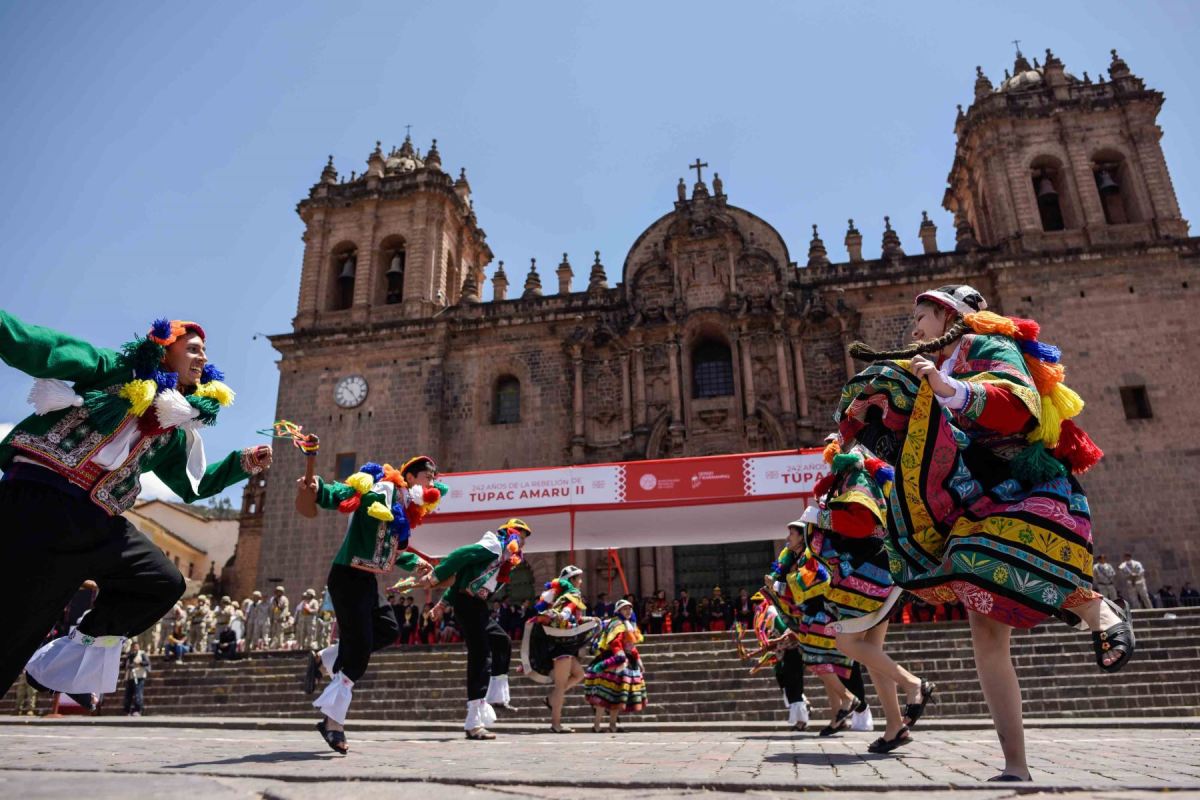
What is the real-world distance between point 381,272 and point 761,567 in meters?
15.1

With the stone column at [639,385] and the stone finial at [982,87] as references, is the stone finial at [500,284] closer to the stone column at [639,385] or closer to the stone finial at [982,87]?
the stone column at [639,385]

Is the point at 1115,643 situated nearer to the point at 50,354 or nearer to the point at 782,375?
the point at 50,354

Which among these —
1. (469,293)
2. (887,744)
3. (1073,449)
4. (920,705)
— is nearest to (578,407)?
(469,293)

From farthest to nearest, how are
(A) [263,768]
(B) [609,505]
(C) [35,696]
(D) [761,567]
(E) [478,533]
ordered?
(D) [761,567], (E) [478,533], (B) [609,505], (C) [35,696], (A) [263,768]

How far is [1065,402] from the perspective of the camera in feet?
11.0

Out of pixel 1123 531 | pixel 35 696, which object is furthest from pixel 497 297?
pixel 1123 531

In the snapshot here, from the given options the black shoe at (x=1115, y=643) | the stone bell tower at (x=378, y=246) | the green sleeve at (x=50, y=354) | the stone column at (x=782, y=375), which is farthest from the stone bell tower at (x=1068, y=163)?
the green sleeve at (x=50, y=354)

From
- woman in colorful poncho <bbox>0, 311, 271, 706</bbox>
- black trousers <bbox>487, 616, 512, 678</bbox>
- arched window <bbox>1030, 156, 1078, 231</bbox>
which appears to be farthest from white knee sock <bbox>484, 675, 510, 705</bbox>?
arched window <bbox>1030, 156, 1078, 231</bbox>

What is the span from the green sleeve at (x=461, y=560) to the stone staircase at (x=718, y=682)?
14.5ft

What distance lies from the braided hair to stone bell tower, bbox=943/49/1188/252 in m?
21.8

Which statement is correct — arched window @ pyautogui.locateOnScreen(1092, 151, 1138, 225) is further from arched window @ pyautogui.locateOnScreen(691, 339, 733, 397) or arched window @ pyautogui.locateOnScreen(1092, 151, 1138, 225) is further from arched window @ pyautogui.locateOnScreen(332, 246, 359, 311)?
arched window @ pyautogui.locateOnScreen(332, 246, 359, 311)

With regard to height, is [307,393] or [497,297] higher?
[497,297]

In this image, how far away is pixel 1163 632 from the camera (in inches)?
490

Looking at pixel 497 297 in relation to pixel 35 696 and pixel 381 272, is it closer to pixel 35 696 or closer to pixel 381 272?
pixel 381 272
